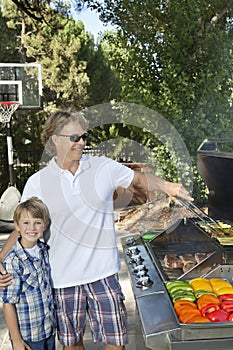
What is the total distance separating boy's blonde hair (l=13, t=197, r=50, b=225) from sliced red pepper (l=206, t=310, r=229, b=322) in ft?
2.64

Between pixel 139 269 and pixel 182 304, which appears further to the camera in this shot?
pixel 139 269

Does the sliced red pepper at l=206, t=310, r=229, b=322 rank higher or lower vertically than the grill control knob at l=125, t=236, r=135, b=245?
higher

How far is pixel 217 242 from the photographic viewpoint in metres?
1.98

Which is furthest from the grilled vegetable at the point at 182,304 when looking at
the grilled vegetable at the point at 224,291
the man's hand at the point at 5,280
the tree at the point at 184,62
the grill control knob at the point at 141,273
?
the tree at the point at 184,62

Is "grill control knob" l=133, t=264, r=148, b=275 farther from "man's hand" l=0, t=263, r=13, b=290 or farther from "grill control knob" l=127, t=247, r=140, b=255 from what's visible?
"man's hand" l=0, t=263, r=13, b=290

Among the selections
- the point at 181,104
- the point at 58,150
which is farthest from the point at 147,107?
the point at 58,150

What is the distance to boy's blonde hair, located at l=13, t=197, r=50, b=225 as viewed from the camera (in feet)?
6.26

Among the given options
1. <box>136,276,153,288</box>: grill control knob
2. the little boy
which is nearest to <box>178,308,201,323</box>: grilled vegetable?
<box>136,276,153,288</box>: grill control knob

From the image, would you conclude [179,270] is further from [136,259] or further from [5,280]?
[5,280]

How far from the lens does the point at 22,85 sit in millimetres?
9633

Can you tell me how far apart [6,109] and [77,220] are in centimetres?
624

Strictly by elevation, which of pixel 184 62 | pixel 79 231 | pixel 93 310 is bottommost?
pixel 93 310

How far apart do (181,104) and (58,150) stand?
490cm

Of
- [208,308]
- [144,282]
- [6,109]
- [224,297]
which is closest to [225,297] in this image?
[224,297]
